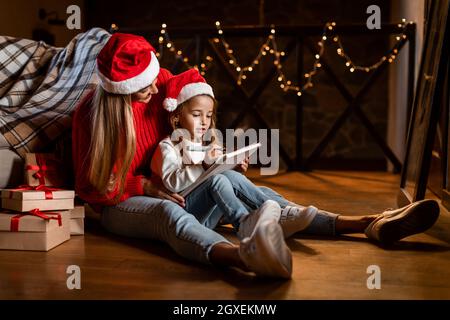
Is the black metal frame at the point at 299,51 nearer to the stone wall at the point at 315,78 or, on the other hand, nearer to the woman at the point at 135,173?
the stone wall at the point at 315,78

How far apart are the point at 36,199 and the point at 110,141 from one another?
0.28 m

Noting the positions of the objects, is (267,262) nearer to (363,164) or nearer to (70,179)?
(70,179)

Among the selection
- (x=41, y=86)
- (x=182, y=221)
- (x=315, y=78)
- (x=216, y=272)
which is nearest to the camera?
(x=216, y=272)

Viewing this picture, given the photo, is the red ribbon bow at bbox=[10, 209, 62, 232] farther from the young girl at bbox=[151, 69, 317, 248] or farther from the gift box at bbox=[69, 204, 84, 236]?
the young girl at bbox=[151, 69, 317, 248]

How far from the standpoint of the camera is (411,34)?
3.63 metres

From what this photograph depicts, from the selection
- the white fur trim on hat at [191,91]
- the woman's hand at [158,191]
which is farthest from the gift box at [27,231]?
the white fur trim on hat at [191,91]

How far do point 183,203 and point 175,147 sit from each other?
0.59ft

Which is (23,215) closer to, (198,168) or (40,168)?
(40,168)

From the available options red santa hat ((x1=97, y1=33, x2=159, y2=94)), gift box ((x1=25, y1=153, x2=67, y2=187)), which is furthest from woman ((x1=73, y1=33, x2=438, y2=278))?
gift box ((x1=25, y1=153, x2=67, y2=187))

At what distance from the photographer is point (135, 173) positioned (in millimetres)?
1812

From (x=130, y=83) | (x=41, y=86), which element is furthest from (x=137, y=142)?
(x=41, y=86)

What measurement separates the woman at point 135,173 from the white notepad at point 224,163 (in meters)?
0.05

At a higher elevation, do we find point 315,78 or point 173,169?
point 315,78

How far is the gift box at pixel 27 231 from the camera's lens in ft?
5.28
